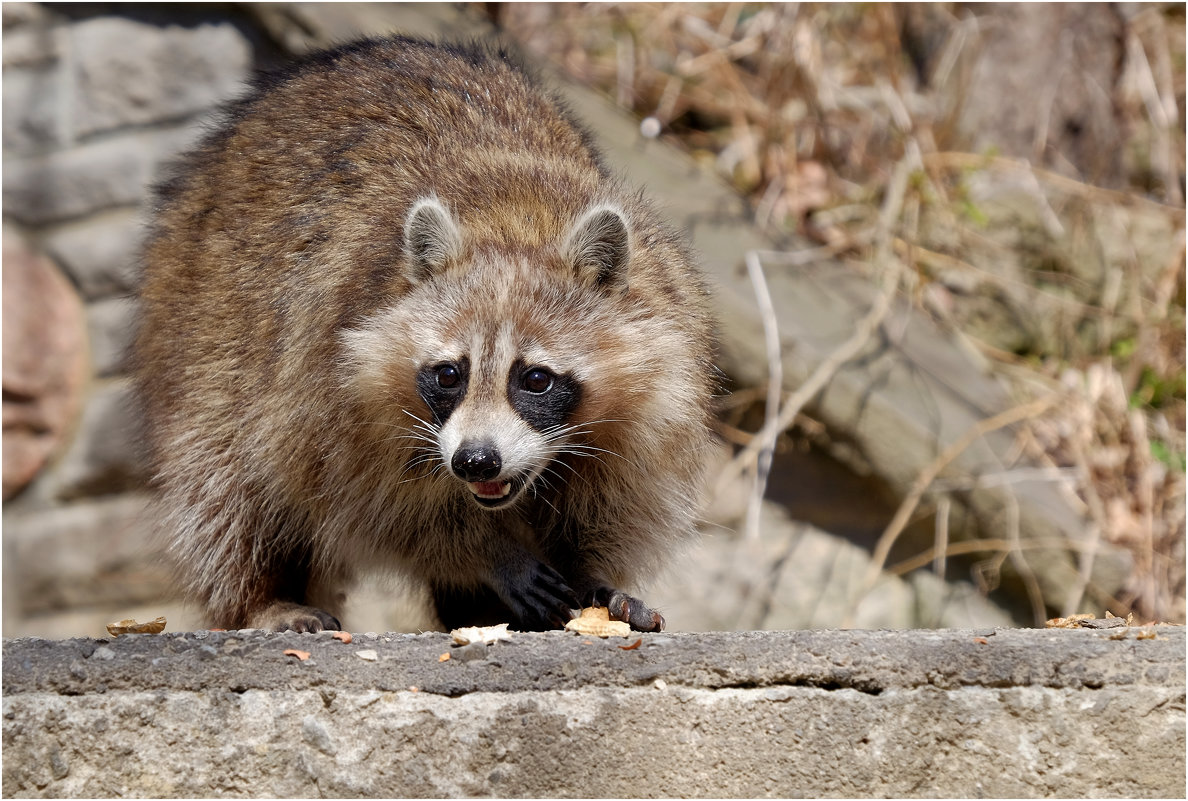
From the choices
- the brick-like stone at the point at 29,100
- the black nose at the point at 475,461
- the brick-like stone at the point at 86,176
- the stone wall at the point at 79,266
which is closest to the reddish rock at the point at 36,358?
the stone wall at the point at 79,266

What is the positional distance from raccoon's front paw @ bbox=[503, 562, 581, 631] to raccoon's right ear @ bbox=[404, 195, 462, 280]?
2.58 feet

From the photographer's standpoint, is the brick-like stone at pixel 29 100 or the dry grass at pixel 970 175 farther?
the dry grass at pixel 970 175

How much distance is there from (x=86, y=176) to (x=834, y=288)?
3.50 m

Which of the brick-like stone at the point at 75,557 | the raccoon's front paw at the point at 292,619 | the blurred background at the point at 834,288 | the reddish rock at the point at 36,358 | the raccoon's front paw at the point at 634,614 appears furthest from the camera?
the brick-like stone at the point at 75,557

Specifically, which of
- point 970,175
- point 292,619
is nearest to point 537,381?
point 292,619

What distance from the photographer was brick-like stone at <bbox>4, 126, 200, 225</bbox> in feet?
18.0

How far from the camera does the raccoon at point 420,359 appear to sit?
2871 millimetres

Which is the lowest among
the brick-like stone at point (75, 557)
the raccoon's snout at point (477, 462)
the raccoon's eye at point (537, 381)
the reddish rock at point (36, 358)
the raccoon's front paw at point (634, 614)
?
the brick-like stone at point (75, 557)

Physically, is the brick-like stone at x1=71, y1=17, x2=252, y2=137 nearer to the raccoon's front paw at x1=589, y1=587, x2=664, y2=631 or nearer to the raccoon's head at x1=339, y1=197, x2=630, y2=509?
the raccoon's head at x1=339, y1=197, x2=630, y2=509

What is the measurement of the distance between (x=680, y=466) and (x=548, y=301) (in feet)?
1.99

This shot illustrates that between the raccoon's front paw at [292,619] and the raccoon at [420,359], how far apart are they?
0.5 inches

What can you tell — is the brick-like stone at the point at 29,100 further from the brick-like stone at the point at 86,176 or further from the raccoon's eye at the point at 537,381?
the raccoon's eye at the point at 537,381

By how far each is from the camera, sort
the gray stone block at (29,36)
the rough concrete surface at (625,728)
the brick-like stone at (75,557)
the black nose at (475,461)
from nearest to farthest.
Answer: the rough concrete surface at (625,728)
the black nose at (475,461)
the gray stone block at (29,36)
the brick-like stone at (75,557)

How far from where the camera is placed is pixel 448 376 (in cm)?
282
